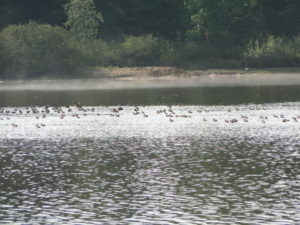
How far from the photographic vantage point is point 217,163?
37.0 m

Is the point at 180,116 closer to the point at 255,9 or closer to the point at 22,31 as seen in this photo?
the point at 22,31

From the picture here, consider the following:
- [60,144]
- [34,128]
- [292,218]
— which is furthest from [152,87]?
[292,218]

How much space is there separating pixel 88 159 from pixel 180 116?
Result: 22293 mm

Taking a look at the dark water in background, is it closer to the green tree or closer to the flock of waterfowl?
the flock of waterfowl

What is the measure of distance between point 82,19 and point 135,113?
68330 mm

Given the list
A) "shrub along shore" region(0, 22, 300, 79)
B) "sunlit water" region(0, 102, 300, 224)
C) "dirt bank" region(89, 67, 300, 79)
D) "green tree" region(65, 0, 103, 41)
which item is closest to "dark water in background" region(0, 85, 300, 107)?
"sunlit water" region(0, 102, 300, 224)

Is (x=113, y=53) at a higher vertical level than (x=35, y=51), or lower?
lower

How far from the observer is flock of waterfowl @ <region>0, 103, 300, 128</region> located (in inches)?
2253

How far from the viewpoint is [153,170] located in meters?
35.4

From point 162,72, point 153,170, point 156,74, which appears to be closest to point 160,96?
point 156,74

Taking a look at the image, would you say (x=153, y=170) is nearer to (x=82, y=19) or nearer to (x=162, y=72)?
(x=162, y=72)

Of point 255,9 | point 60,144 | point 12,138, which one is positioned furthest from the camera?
point 255,9

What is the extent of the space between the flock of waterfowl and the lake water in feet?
0.36

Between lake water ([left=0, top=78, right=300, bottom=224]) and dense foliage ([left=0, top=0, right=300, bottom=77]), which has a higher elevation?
dense foliage ([left=0, top=0, right=300, bottom=77])
